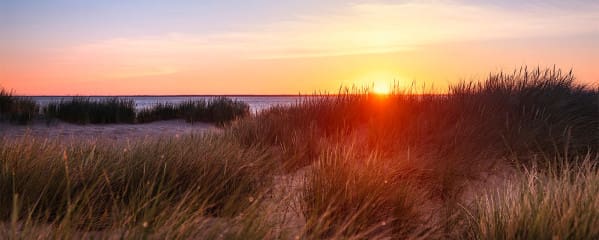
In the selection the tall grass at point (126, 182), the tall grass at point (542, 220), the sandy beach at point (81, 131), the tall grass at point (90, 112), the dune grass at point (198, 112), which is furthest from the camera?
the dune grass at point (198, 112)

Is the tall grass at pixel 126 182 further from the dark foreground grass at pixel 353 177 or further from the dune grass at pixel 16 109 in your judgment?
the dune grass at pixel 16 109

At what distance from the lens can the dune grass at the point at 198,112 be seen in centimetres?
1478

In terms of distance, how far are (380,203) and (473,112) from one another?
11.4 feet

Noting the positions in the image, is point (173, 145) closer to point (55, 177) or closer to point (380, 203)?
point (55, 177)

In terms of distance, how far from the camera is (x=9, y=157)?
340 cm

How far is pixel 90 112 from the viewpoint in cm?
1391

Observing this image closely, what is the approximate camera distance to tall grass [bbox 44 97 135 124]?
13.6 m

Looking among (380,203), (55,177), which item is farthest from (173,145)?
(380,203)

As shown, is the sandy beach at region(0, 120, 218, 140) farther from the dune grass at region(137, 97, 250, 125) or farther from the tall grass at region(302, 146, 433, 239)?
the tall grass at region(302, 146, 433, 239)

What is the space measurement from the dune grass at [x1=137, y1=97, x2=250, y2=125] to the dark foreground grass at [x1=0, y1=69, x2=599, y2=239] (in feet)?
24.0

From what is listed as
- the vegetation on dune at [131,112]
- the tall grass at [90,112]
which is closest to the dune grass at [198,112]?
the vegetation on dune at [131,112]

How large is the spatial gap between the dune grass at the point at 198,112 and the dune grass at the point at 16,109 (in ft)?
9.25

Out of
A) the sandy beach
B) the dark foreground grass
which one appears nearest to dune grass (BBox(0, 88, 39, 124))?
the sandy beach

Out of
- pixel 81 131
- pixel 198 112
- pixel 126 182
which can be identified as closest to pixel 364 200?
pixel 126 182
